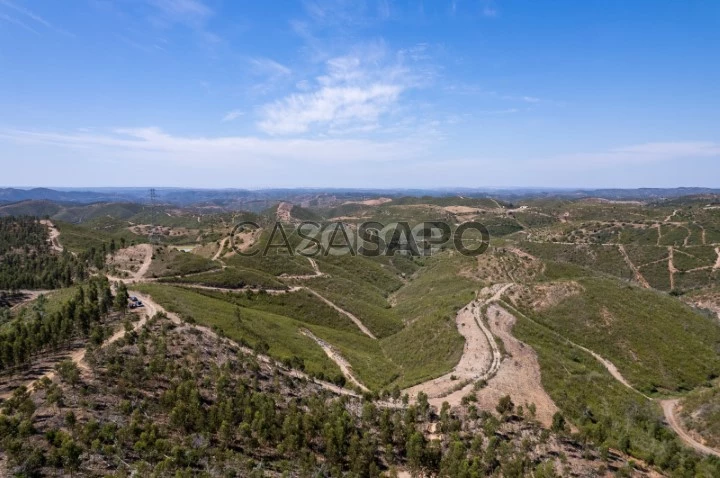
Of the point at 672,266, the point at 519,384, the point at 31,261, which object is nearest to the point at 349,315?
the point at 519,384

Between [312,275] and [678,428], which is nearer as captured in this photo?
[678,428]

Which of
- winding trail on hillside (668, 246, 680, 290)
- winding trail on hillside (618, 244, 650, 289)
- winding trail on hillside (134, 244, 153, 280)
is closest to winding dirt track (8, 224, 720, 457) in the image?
winding trail on hillside (134, 244, 153, 280)

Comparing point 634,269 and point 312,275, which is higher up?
point 312,275

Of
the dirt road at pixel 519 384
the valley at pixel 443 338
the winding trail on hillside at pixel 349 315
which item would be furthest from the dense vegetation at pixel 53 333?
the winding trail on hillside at pixel 349 315

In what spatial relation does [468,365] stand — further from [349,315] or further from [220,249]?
[220,249]

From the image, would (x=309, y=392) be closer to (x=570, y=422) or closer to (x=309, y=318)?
(x=570, y=422)

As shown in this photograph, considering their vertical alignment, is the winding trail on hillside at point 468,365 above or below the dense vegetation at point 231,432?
below

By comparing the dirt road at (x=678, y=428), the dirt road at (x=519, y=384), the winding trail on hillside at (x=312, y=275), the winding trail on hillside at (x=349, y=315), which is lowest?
the dirt road at (x=678, y=428)

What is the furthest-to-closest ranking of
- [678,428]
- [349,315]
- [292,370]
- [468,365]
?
[349,315] < [468,365] < [678,428] < [292,370]

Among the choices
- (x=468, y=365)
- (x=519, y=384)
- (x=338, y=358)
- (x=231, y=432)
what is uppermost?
(x=231, y=432)

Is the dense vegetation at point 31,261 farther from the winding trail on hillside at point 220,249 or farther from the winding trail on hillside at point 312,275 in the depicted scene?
the winding trail on hillside at point 312,275

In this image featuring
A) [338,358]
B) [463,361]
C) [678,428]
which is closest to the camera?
[678,428]

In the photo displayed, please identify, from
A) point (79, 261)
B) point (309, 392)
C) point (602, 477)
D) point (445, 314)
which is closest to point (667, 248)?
point (445, 314)
